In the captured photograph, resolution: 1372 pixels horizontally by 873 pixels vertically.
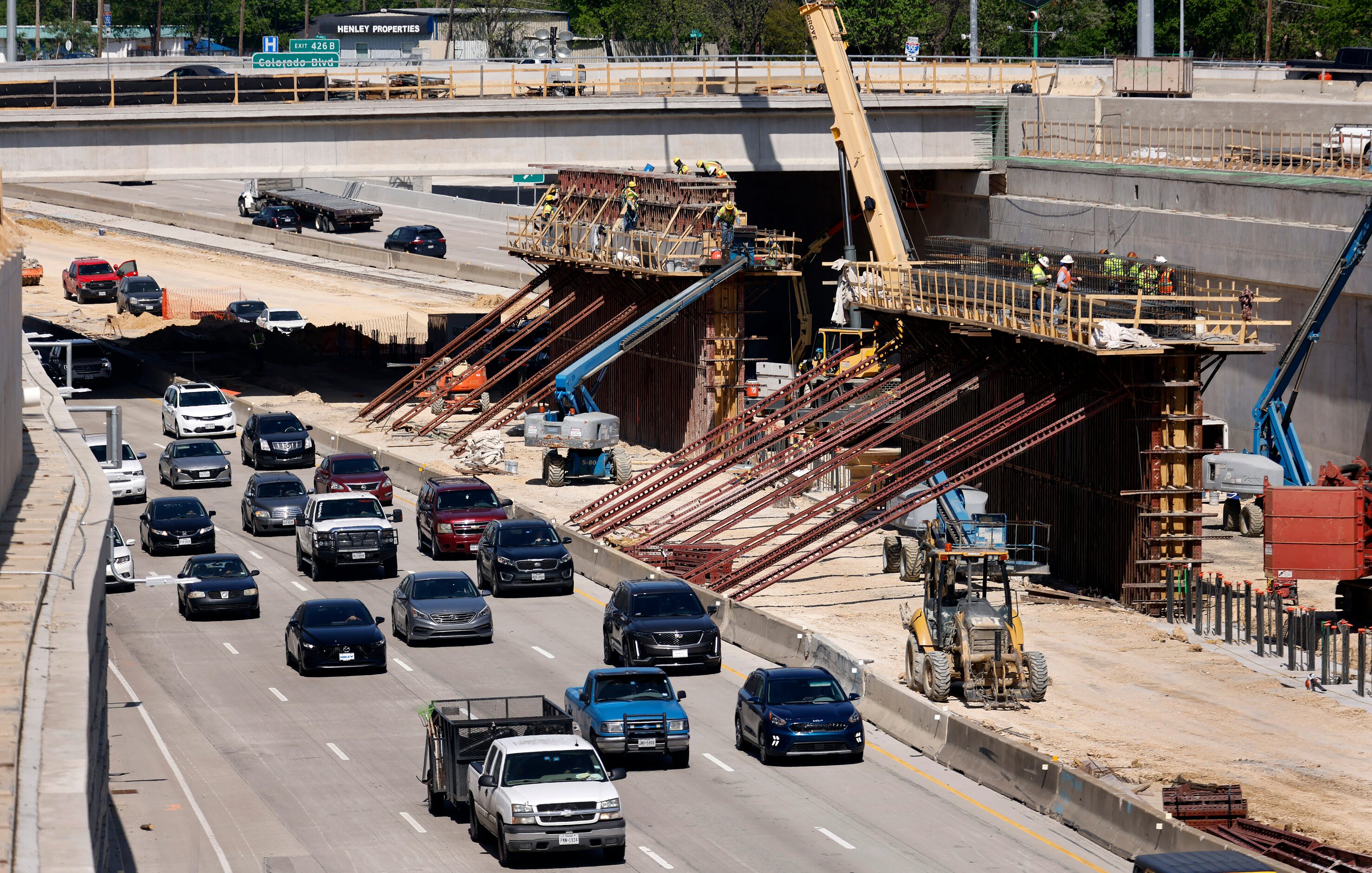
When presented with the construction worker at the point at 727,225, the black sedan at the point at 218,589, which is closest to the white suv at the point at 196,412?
the construction worker at the point at 727,225

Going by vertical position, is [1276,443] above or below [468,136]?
below

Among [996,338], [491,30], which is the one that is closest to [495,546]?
[996,338]

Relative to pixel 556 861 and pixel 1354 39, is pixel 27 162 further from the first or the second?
pixel 1354 39

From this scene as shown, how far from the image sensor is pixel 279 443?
184 feet

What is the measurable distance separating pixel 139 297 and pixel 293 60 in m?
16.1

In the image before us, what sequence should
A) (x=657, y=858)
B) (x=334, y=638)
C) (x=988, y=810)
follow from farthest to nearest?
(x=334, y=638), (x=988, y=810), (x=657, y=858)

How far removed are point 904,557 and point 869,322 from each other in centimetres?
3464

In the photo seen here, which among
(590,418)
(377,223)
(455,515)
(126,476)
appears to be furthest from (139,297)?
(455,515)

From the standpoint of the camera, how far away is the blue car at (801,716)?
93.7 feet

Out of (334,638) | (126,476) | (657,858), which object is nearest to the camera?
(657,858)

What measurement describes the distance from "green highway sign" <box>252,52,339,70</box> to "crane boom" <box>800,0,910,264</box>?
59.8 ft

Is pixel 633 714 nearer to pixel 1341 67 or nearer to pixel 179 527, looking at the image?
pixel 179 527

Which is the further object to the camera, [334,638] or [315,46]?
[315,46]

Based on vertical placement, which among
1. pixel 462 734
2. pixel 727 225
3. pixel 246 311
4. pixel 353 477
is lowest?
pixel 462 734
